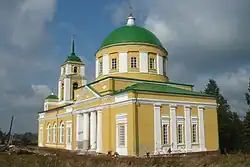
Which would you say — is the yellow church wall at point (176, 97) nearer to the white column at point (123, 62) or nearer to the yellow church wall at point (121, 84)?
the yellow church wall at point (121, 84)

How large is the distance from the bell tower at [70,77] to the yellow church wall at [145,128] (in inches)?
849

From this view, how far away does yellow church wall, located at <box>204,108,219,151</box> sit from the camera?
28312 millimetres

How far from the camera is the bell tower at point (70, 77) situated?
44.9 meters

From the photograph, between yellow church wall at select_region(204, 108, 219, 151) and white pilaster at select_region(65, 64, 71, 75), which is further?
white pilaster at select_region(65, 64, 71, 75)

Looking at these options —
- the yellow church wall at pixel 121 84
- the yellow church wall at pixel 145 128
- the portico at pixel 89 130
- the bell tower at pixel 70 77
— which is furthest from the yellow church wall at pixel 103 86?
the bell tower at pixel 70 77

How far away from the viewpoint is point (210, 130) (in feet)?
94.1

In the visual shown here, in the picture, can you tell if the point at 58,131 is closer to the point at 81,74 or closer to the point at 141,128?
the point at 81,74

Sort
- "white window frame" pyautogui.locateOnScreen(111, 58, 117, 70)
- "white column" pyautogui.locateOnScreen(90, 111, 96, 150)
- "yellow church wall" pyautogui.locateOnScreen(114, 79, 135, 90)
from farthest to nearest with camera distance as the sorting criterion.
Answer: "white window frame" pyautogui.locateOnScreen(111, 58, 117, 70) < "yellow church wall" pyautogui.locateOnScreen(114, 79, 135, 90) < "white column" pyautogui.locateOnScreen(90, 111, 96, 150)

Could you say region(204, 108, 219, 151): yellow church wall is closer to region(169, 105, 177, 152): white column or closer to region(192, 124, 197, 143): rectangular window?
region(192, 124, 197, 143): rectangular window

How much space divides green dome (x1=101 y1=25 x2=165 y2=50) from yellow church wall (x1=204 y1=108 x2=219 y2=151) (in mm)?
9509

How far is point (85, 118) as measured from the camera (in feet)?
101

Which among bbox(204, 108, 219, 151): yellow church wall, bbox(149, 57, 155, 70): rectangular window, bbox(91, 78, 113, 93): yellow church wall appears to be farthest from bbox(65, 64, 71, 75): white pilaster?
bbox(204, 108, 219, 151): yellow church wall

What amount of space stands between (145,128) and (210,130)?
766 centimetres

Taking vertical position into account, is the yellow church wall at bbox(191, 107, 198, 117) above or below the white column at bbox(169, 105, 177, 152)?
above
